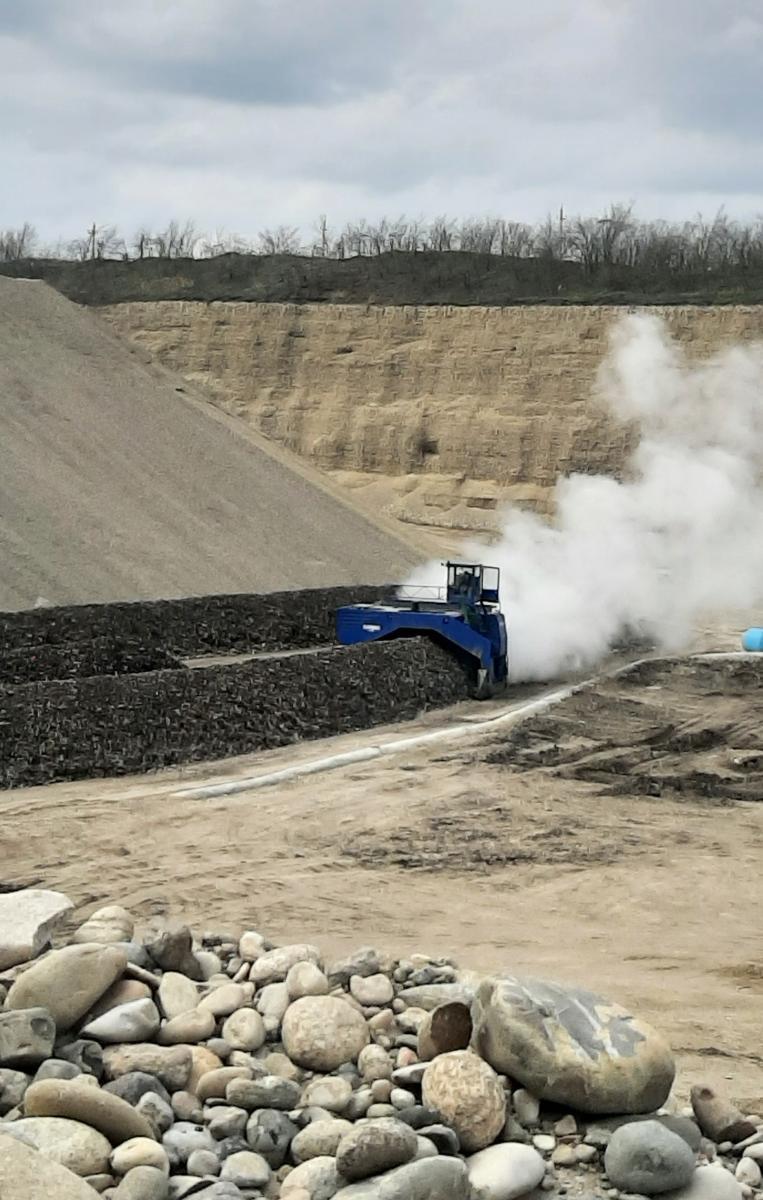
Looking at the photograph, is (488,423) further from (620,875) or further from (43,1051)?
(43,1051)

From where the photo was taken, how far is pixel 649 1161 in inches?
217

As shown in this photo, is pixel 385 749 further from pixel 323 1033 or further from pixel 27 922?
pixel 323 1033

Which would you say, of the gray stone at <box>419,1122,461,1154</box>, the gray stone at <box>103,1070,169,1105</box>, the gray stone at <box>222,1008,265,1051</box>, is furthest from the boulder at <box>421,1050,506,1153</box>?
the gray stone at <box>103,1070,169,1105</box>

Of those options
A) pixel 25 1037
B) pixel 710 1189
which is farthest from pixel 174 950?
pixel 710 1189

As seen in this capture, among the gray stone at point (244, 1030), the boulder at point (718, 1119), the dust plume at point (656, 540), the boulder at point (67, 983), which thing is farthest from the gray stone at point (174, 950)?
the dust plume at point (656, 540)

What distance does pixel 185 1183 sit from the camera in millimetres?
5160

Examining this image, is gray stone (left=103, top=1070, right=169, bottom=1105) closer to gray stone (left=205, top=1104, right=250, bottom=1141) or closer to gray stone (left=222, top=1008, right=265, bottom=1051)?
gray stone (left=205, top=1104, right=250, bottom=1141)

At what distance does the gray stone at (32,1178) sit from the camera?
442 cm

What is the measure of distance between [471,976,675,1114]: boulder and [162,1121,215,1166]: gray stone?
1306mm

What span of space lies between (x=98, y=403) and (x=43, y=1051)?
25.2 m

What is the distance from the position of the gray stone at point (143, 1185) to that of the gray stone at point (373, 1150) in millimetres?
671

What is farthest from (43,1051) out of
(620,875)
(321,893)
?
(620,875)

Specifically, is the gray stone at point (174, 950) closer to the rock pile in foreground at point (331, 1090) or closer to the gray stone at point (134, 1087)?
the rock pile in foreground at point (331, 1090)

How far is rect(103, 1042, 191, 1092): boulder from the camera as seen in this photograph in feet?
19.3
